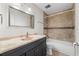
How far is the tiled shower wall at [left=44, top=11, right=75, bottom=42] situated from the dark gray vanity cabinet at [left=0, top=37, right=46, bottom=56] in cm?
15

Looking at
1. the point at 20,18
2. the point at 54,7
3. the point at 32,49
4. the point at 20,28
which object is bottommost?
the point at 32,49

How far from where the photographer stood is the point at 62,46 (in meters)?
1.33

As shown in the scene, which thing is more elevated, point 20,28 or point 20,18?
point 20,18

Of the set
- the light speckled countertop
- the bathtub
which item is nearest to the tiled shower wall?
the bathtub

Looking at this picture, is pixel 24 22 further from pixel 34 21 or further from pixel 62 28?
pixel 62 28

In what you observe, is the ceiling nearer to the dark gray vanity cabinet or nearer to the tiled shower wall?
the tiled shower wall

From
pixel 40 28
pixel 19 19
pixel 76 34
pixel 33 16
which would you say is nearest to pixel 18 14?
pixel 19 19

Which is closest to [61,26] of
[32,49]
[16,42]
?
[32,49]

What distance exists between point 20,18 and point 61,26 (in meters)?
0.52

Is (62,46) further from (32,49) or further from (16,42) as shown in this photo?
(16,42)

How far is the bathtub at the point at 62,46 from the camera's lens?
4.27 ft

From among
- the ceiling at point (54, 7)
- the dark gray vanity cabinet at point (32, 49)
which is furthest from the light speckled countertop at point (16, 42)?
the ceiling at point (54, 7)

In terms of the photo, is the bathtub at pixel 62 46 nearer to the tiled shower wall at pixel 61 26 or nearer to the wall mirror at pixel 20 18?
the tiled shower wall at pixel 61 26

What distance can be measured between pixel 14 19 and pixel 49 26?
0.44 meters
